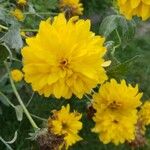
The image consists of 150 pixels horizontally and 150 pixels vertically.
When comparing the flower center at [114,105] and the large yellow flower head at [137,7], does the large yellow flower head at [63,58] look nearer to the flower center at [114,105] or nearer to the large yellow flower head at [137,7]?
the large yellow flower head at [137,7]

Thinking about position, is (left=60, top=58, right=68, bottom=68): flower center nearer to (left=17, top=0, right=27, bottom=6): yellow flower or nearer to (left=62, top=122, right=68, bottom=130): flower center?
(left=62, top=122, right=68, bottom=130): flower center

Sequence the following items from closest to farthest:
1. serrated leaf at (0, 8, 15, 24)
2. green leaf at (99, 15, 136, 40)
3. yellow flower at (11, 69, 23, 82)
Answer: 1. serrated leaf at (0, 8, 15, 24)
2. green leaf at (99, 15, 136, 40)
3. yellow flower at (11, 69, 23, 82)

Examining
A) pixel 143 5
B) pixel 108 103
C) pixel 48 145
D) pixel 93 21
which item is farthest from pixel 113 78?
pixel 93 21

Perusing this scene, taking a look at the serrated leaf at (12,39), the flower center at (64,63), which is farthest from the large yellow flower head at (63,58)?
the serrated leaf at (12,39)

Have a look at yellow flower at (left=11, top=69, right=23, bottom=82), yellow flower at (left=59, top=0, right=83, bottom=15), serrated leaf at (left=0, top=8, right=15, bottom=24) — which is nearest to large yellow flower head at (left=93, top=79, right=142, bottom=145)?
serrated leaf at (left=0, top=8, right=15, bottom=24)

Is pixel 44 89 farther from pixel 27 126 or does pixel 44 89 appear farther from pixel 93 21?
pixel 93 21
